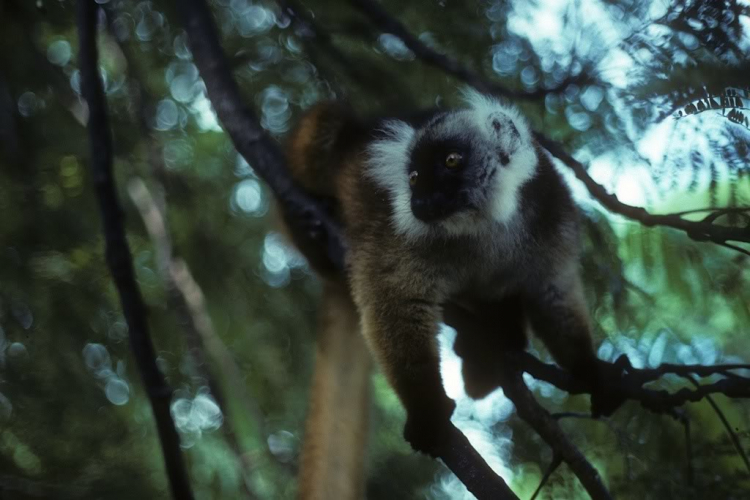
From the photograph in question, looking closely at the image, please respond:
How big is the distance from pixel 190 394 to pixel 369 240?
1758 millimetres

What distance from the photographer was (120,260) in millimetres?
2682

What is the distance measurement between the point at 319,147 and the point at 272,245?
881 millimetres

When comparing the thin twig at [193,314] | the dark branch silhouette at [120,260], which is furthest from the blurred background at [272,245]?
the dark branch silhouette at [120,260]

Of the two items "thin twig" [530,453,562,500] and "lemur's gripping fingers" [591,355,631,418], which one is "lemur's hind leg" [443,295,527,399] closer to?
"lemur's gripping fingers" [591,355,631,418]

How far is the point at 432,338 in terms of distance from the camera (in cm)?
288

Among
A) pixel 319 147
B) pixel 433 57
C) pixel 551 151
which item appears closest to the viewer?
pixel 551 151

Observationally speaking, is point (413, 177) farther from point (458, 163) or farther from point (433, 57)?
point (433, 57)

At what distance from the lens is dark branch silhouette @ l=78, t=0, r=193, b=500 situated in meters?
2.48

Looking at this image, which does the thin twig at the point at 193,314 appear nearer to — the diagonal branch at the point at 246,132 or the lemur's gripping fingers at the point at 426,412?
the diagonal branch at the point at 246,132

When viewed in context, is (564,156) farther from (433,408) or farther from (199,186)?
(199,186)

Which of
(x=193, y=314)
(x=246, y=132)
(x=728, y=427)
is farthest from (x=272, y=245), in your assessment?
(x=728, y=427)

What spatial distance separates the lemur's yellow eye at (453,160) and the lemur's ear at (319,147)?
2.52 ft

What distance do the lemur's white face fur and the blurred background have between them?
0.74 ft

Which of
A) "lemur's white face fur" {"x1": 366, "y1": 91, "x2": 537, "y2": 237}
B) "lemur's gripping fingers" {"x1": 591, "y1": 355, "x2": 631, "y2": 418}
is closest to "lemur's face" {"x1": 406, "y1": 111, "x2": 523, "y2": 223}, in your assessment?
"lemur's white face fur" {"x1": 366, "y1": 91, "x2": 537, "y2": 237}
